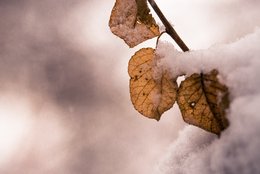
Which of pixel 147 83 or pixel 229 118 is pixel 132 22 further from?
pixel 229 118

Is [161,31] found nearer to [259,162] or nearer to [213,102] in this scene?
[213,102]

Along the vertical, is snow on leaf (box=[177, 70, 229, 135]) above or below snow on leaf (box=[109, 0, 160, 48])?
below

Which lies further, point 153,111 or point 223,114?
point 153,111

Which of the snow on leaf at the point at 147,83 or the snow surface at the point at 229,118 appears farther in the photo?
the snow on leaf at the point at 147,83

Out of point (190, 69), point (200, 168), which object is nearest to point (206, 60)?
point (190, 69)

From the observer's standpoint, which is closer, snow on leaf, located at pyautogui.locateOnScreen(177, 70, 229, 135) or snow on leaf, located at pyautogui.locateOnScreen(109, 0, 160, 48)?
snow on leaf, located at pyautogui.locateOnScreen(177, 70, 229, 135)
